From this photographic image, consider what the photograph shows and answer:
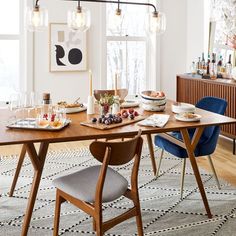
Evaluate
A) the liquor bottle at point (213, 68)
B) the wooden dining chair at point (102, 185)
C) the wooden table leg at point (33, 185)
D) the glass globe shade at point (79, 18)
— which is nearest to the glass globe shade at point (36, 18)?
the glass globe shade at point (79, 18)

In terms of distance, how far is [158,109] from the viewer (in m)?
3.40

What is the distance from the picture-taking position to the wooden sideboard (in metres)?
4.73

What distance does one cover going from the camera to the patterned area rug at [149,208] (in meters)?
2.83

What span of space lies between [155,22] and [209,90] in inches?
80.6

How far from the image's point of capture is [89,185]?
2447 mm

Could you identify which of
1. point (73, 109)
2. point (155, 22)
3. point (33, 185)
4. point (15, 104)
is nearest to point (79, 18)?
point (155, 22)

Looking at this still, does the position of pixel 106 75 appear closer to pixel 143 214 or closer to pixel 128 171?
pixel 128 171

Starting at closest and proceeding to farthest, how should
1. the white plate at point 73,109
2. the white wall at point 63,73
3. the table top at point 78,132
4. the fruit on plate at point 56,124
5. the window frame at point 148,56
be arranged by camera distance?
the table top at point 78,132 < the fruit on plate at point 56,124 < the white plate at point 73,109 < the white wall at point 63,73 < the window frame at point 148,56

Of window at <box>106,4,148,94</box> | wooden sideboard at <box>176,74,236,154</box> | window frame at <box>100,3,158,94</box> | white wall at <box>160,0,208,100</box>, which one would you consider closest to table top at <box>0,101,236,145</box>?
wooden sideboard at <box>176,74,236,154</box>

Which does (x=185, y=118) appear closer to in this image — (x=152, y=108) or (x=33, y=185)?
(x=152, y=108)

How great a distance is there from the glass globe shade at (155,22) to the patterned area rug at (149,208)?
1.40 m

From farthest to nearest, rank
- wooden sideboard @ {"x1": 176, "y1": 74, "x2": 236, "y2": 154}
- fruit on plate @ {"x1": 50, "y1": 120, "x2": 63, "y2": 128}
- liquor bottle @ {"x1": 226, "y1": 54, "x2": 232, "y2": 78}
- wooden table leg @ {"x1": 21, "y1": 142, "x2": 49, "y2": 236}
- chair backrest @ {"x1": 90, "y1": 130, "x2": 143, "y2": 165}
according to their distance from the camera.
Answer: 1. liquor bottle @ {"x1": 226, "y1": 54, "x2": 232, "y2": 78}
2. wooden sideboard @ {"x1": 176, "y1": 74, "x2": 236, "y2": 154}
3. fruit on plate @ {"x1": 50, "y1": 120, "x2": 63, "y2": 128}
4. wooden table leg @ {"x1": 21, "y1": 142, "x2": 49, "y2": 236}
5. chair backrest @ {"x1": 90, "y1": 130, "x2": 143, "y2": 165}

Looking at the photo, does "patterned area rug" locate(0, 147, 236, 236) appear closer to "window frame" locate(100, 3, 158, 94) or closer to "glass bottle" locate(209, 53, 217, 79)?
"glass bottle" locate(209, 53, 217, 79)

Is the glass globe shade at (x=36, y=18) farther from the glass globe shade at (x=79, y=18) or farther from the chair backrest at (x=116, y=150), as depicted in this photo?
the chair backrest at (x=116, y=150)
